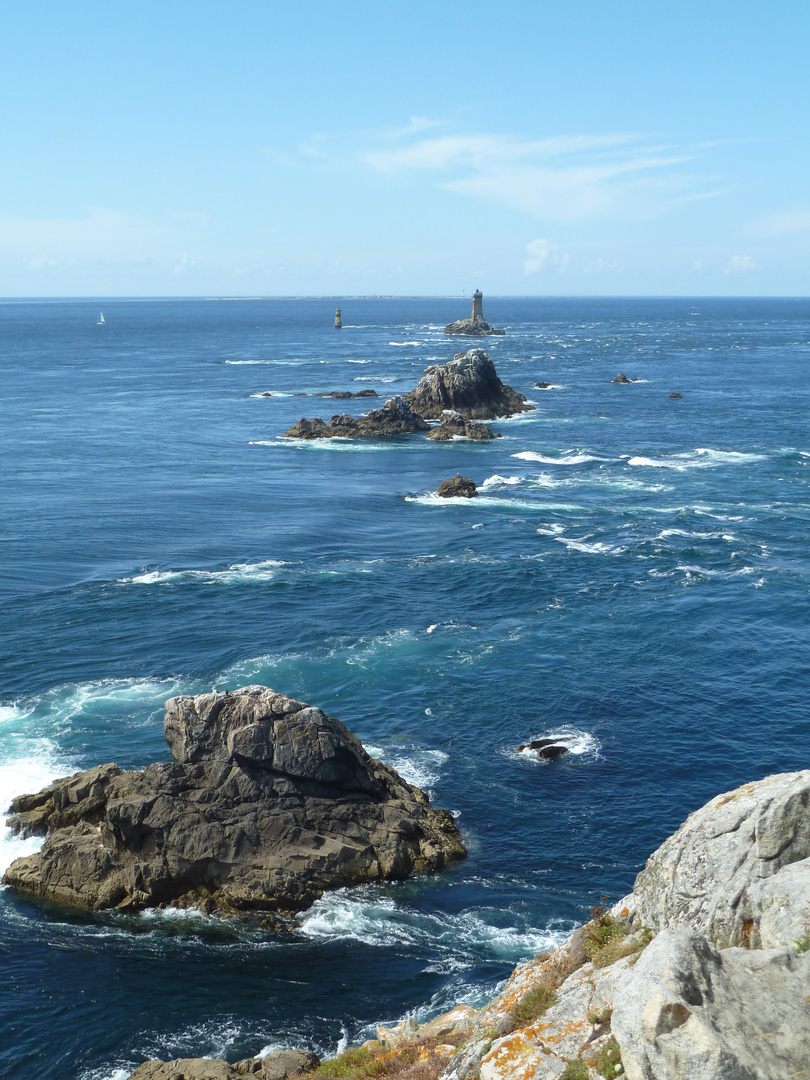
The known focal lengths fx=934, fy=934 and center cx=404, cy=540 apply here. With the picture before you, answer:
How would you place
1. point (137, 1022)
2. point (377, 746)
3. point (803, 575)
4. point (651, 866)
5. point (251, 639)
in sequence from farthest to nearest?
point (803, 575), point (251, 639), point (377, 746), point (137, 1022), point (651, 866)

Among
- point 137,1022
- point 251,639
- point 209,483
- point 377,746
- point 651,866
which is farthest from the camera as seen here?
point 209,483

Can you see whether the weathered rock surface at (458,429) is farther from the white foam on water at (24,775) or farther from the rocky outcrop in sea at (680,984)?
the rocky outcrop in sea at (680,984)

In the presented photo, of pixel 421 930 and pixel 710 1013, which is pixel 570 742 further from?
pixel 710 1013

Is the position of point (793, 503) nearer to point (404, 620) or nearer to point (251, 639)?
point (404, 620)

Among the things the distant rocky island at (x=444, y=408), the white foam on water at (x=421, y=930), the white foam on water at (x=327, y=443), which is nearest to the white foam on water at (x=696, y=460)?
the distant rocky island at (x=444, y=408)

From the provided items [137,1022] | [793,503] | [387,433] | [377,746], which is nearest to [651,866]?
[137,1022]

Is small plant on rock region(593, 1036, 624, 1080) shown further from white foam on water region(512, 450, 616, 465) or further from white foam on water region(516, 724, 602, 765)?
white foam on water region(512, 450, 616, 465)

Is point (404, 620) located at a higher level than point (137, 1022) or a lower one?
higher

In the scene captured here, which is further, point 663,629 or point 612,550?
point 612,550
